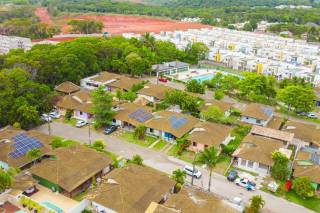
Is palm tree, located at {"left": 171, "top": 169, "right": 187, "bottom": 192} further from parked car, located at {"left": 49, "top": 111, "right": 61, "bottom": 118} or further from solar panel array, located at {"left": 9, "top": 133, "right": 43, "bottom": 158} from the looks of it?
parked car, located at {"left": 49, "top": 111, "right": 61, "bottom": 118}

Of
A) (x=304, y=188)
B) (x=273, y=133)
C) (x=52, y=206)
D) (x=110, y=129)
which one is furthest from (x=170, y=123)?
(x=52, y=206)

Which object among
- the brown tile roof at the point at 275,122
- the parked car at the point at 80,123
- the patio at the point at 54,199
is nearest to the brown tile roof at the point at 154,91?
the parked car at the point at 80,123

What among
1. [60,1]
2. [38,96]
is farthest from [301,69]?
[60,1]

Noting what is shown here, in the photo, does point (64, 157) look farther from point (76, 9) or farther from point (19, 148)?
point (76, 9)

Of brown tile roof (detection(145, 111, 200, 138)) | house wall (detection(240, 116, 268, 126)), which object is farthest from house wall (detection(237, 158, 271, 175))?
house wall (detection(240, 116, 268, 126))

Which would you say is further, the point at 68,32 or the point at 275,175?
the point at 68,32

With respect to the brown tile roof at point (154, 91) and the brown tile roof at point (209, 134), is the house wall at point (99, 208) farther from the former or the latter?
the brown tile roof at point (154, 91)

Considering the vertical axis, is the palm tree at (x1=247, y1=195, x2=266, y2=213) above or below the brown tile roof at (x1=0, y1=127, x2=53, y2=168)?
below
